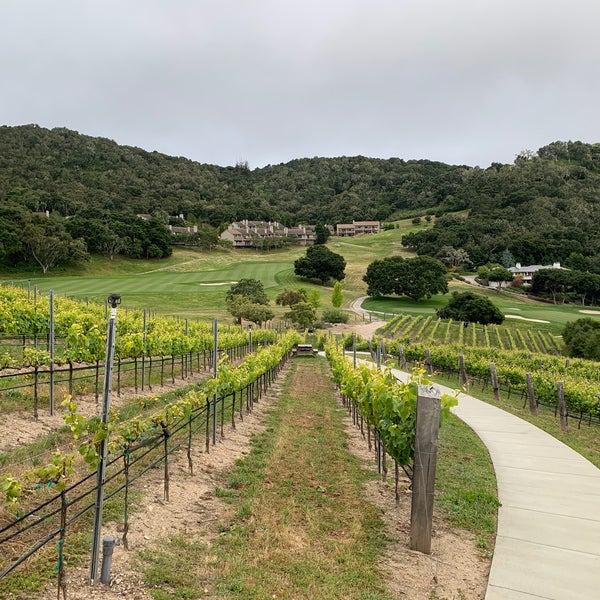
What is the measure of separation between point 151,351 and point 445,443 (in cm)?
962

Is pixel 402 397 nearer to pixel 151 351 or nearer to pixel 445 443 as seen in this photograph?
pixel 445 443

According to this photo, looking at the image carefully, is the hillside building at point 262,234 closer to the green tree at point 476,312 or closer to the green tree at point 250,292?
the green tree at point 250,292

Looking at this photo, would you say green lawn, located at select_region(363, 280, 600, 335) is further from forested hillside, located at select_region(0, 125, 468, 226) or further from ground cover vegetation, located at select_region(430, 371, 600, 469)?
forested hillside, located at select_region(0, 125, 468, 226)

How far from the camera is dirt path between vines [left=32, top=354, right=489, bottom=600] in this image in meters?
4.09

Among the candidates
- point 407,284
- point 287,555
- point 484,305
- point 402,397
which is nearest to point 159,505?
point 287,555

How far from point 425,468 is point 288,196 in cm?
16566

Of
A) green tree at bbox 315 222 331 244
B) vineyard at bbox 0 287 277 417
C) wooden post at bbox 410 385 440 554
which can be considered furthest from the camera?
green tree at bbox 315 222 331 244

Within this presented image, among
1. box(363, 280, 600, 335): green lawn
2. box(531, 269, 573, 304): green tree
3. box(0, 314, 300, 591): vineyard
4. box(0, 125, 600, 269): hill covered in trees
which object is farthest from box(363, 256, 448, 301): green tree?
box(0, 314, 300, 591): vineyard

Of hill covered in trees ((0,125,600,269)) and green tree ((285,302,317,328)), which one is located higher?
hill covered in trees ((0,125,600,269))

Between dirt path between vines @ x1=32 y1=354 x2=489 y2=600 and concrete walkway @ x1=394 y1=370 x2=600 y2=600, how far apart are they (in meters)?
0.38

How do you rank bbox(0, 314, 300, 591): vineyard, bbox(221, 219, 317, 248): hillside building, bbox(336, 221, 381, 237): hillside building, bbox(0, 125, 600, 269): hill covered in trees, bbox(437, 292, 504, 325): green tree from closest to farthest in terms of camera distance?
1. bbox(0, 314, 300, 591): vineyard
2. bbox(437, 292, 504, 325): green tree
3. bbox(0, 125, 600, 269): hill covered in trees
4. bbox(221, 219, 317, 248): hillside building
5. bbox(336, 221, 381, 237): hillside building

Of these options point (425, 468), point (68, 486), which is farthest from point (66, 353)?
point (425, 468)

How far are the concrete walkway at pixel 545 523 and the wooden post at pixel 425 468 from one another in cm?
81

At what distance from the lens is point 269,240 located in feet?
338
